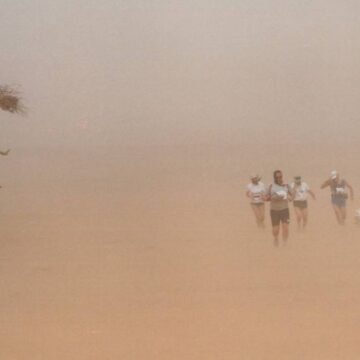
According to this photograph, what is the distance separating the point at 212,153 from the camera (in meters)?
3.94

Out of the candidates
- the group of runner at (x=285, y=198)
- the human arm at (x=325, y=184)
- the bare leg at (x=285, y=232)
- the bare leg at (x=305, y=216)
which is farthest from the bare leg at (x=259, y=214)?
the human arm at (x=325, y=184)

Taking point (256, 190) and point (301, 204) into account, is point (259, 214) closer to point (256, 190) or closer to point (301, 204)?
point (256, 190)

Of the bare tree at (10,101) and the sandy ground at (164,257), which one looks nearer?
the sandy ground at (164,257)

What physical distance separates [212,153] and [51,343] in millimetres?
1425

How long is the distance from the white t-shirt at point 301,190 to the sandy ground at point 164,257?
1.6 inches

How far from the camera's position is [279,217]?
3932 millimetres

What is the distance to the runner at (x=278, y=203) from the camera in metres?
3.91

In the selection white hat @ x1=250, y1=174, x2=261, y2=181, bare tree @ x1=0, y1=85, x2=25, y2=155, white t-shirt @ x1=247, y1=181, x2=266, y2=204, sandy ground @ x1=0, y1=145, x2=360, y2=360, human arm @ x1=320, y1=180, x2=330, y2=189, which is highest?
bare tree @ x1=0, y1=85, x2=25, y2=155

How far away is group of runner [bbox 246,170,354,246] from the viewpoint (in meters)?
3.89

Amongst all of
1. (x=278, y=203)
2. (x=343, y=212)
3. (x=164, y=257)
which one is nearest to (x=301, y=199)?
(x=278, y=203)

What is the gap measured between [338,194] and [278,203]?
0.35 m

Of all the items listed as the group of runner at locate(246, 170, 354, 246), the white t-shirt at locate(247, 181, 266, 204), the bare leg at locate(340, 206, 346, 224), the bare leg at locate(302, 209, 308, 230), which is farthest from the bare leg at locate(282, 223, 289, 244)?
the bare leg at locate(340, 206, 346, 224)

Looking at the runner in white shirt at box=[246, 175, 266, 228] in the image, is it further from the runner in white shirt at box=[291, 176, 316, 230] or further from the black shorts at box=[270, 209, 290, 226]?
the runner in white shirt at box=[291, 176, 316, 230]

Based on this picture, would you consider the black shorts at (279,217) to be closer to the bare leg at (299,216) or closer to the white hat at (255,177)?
the bare leg at (299,216)
